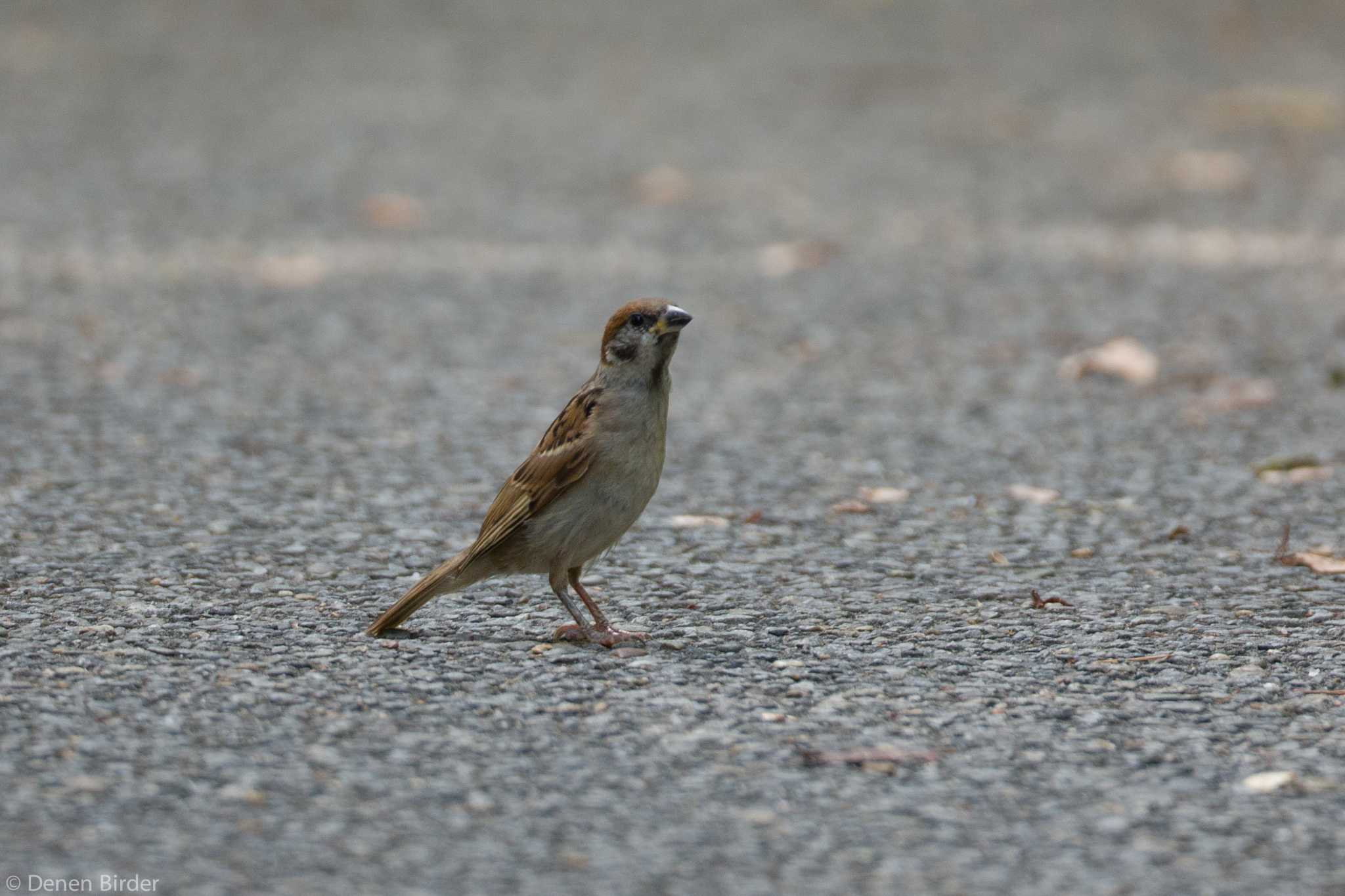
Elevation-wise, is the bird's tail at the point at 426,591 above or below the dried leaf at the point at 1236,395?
below

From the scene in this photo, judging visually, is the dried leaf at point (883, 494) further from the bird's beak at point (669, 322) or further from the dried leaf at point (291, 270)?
the dried leaf at point (291, 270)

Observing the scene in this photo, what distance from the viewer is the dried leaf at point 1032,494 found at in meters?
5.53

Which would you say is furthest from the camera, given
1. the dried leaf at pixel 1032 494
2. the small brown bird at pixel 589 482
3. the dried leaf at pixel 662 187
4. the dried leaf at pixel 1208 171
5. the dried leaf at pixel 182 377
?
the dried leaf at pixel 662 187

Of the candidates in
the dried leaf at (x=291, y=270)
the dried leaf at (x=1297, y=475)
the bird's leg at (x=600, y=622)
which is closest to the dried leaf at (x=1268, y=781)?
the bird's leg at (x=600, y=622)

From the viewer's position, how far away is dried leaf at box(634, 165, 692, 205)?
1066cm

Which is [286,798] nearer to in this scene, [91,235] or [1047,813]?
[1047,813]

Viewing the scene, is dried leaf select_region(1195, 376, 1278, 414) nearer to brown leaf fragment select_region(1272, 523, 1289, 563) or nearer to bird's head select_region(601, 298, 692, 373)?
brown leaf fragment select_region(1272, 523, 1289, 563)

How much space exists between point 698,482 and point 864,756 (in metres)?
2.54

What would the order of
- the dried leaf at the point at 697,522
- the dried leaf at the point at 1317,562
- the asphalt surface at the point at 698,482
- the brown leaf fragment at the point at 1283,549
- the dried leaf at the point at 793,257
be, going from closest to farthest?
the asphalt surface at the point at 698,482 < the dried leaf at the point at 1317,562 < the brown leaf fragment at the point at 1283,549 < the dried leaf at the point at 697,522 < the dried leaf at the point at 793,257

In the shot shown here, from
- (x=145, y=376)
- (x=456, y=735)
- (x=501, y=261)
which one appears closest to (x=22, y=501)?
(x=145, y=376)

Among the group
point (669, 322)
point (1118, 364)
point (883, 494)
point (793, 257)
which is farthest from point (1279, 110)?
point (669, 322)

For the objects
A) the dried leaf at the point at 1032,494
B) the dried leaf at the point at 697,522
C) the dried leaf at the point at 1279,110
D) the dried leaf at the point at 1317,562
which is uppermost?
the dried leaf at the point at 1279,110

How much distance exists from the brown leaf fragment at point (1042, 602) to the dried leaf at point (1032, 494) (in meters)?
1.05

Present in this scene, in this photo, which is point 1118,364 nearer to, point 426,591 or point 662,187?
point 426,591
